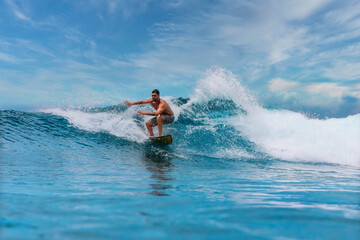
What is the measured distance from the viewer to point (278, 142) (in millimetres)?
11195

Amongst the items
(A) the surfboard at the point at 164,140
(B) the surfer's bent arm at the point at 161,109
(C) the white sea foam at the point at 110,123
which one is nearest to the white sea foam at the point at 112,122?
(C) the white sea foam at the point at 110,123

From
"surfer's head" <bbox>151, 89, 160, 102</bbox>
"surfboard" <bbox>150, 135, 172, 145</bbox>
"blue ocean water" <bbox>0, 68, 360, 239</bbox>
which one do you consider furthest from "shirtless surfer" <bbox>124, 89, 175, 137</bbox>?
"blue ocean water" <bbox>0, 68, 360, 239</bbox>

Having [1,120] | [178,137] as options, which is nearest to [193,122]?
[178,137]

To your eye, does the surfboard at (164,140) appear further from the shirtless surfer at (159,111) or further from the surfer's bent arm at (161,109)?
the surfer's bent arm at (161,109)

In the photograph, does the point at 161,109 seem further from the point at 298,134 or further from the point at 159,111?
the point at 298,134

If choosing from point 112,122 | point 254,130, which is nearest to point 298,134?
point 254,130

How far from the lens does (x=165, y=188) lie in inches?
149

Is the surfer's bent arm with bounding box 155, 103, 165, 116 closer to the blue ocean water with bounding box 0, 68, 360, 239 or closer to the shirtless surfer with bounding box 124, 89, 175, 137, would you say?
the shirtless surfer with bounding box 124, 89, 175, 137

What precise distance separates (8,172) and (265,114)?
11337mm

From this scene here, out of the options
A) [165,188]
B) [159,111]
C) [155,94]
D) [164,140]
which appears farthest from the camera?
[155,94]

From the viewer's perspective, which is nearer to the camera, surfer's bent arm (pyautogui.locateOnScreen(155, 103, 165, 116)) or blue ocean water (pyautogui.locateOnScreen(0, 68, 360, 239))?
blue ocean water (pyautogui.locateOnScreen(0, 68, 360, 239))

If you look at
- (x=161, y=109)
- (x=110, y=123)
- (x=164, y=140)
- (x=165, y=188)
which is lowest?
(x=165, y=188)

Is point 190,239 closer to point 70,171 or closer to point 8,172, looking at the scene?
point 70,171

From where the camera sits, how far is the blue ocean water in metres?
2.00
